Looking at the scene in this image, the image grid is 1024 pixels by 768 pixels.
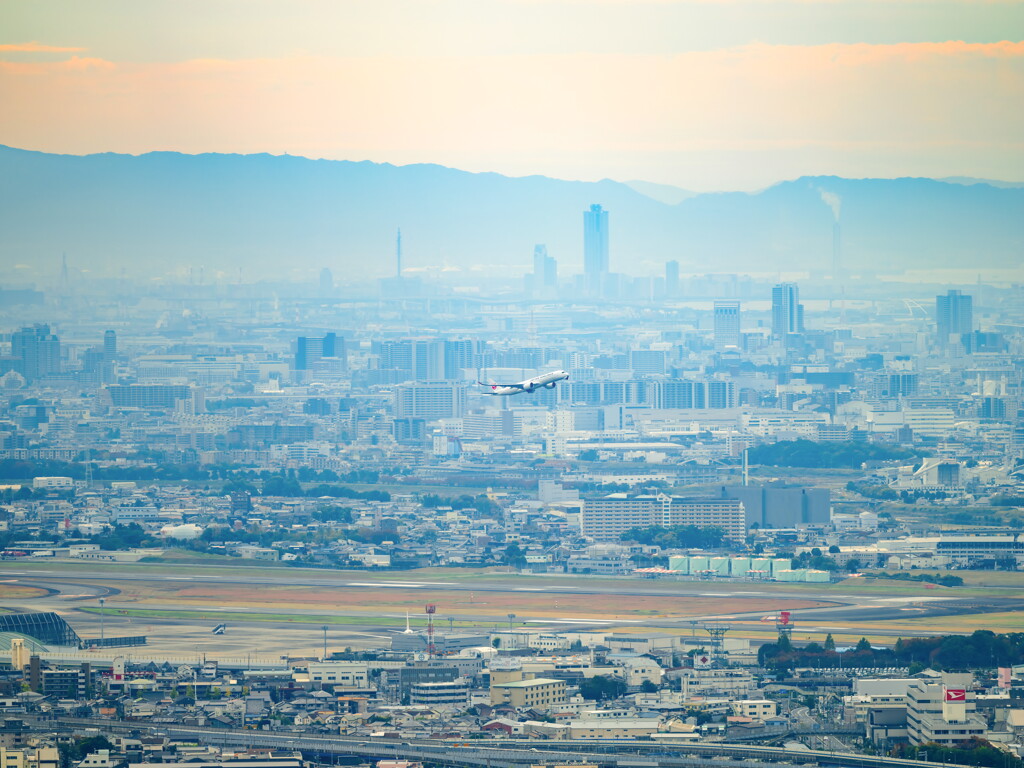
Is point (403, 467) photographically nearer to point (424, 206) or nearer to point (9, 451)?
point (9, 451)

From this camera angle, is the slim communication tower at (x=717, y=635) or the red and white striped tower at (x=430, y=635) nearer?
the red and white striped tower at (x=430, y=635)

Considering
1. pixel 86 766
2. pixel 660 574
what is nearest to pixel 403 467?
pixel 660 574

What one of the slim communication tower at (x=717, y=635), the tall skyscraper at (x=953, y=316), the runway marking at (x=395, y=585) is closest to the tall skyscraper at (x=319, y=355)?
the tall skyscraper at (x=953, y=316)

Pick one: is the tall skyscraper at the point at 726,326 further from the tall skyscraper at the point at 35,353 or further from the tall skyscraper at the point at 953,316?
the tall skyscraper at the point at 35,353

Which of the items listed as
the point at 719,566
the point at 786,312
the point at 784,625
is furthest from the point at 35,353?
the point at 784,625

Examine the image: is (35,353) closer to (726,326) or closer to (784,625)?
(726,326)

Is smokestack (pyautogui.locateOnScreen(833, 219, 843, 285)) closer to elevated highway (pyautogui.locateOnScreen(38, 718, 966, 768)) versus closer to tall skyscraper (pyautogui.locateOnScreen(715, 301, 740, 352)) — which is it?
tall skyscraper (pyautogui.locateOnScreen(715, 301, 740, 352))

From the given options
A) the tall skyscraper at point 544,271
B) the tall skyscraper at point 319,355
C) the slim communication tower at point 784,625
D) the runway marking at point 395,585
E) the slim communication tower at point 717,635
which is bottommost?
the runway marking at point 395,585
